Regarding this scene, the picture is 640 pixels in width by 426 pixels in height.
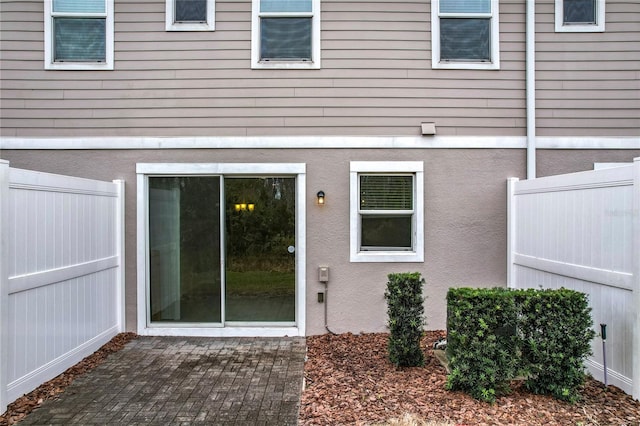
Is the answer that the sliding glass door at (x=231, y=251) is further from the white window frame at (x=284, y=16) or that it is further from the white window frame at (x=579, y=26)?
the white window frame at (x=579, y=26)

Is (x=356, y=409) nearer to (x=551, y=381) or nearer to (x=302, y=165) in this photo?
(x=551, y=381)

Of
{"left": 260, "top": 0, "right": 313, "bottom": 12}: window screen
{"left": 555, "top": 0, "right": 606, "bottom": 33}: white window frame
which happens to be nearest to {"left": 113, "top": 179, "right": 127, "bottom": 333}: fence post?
{"left": 260, "top": 0, "right": 313, "bottom": 12}: window screen

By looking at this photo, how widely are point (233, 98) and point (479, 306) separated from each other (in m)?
4.27

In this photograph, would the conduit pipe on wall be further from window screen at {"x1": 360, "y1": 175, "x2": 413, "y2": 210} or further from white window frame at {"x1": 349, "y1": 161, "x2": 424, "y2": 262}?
window screen at {"x1": 360, "y1": 175, "x2": 413, "y2": 210}

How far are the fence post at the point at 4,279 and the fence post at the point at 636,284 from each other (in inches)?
225

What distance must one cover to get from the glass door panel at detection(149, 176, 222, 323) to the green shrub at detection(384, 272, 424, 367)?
263cm

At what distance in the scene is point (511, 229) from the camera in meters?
6.10

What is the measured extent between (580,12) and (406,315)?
5067 mm

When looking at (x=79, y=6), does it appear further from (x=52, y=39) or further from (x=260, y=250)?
(x=260, y=250)

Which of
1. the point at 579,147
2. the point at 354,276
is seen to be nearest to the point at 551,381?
the point at 354,276

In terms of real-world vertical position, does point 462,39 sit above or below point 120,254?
above

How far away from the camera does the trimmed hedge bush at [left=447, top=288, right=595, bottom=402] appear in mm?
3990

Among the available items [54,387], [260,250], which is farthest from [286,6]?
[54,387]

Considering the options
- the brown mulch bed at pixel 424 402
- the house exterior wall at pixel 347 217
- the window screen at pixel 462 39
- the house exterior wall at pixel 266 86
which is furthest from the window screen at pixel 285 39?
the brown mulch bed at pixel 424 402
